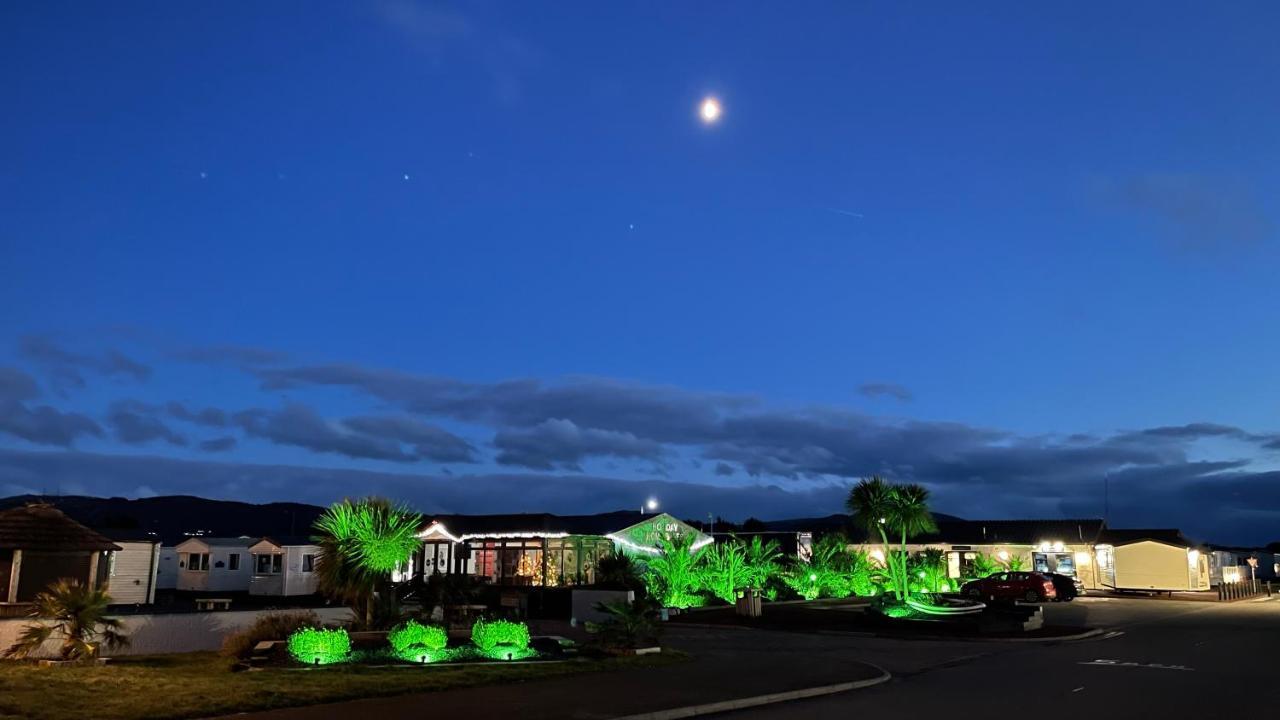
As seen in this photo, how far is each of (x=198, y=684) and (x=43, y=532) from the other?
48.7 feet

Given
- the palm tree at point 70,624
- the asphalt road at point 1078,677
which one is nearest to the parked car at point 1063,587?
the asphalt road at point 1078,677

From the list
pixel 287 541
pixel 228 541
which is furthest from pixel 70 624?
pixel 228 541

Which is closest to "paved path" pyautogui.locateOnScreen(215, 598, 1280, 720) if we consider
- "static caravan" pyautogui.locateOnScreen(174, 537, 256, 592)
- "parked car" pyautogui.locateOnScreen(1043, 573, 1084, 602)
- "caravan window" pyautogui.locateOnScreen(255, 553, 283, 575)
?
"parked car" pyautogui.locateOnScreen(1043, 573, 1084, 602)

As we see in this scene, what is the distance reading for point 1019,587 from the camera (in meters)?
43.5

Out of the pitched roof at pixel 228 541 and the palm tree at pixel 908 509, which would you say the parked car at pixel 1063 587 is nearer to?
the palm tree at pixel 908 509

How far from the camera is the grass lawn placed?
12793mm

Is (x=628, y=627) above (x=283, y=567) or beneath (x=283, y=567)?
beneath

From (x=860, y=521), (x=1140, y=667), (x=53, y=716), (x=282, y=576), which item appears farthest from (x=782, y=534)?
(x=53, y=716)

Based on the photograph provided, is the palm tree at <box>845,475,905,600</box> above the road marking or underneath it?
above

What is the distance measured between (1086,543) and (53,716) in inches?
2307

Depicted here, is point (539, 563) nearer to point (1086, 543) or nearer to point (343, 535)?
point (343, 535)

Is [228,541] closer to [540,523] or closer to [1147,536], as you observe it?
[540,523]

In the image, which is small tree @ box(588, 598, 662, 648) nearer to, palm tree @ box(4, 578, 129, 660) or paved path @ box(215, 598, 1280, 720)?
paved path @ box(215, 598, 1280, 720)

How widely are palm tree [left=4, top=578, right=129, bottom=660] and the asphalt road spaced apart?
11.7 meters
